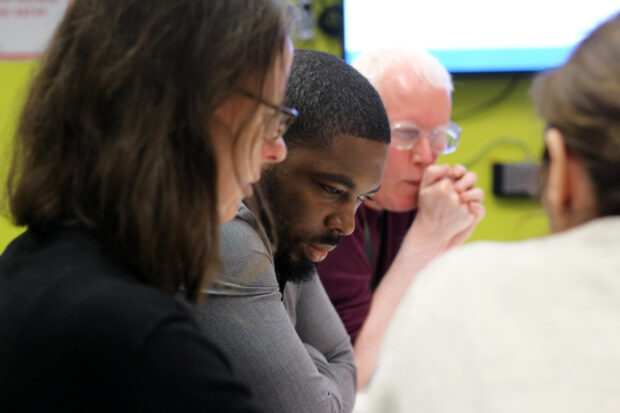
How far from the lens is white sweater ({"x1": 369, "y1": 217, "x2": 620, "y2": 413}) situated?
23.3 inches

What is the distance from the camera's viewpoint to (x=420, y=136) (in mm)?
1630

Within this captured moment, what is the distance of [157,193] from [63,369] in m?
0.19

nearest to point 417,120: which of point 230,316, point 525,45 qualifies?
point 230,316

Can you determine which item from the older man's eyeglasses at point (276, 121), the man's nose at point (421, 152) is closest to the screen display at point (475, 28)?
the man's nose at point (421, 152)

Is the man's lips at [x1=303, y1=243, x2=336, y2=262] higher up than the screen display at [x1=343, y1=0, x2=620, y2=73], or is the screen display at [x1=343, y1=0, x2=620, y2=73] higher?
the screen display at [x1=343, y1=0, x2=620, y2=73]

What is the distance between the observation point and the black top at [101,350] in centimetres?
62

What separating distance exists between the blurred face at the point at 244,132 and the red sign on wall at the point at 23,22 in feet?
6.05

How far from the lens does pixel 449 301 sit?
2.11ft

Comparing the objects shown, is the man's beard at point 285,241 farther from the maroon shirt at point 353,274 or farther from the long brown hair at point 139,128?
the long brown hair at point 139,128

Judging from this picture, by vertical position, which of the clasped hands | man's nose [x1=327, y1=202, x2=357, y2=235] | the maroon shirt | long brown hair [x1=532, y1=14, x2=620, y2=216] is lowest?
the maroon shirt

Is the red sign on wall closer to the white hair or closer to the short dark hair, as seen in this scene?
the white hair

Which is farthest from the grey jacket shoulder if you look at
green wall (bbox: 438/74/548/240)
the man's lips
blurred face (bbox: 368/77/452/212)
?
green wall (bbox: 438/74/548/240)

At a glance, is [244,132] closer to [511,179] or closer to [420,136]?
[420,136]

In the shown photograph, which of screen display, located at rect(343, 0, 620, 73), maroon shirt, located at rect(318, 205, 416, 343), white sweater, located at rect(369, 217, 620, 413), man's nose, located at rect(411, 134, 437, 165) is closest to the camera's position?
white sweater, located at rect(369, 217, 620, 413)
